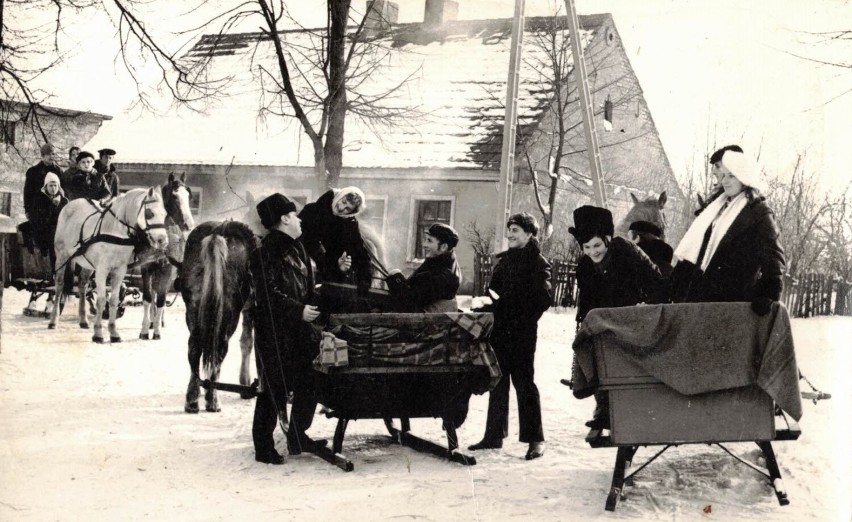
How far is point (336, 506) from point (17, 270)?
12.6 feet

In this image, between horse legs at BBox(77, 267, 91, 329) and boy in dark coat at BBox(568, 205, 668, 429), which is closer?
boy in dark coat at BBox(568, 205, 668, 429)

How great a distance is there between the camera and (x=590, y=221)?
5023 mm

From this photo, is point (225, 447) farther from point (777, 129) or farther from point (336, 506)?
point (777, 129)

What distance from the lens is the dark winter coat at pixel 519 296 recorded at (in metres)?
5.45

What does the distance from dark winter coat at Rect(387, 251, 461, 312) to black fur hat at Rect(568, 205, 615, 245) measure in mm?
838

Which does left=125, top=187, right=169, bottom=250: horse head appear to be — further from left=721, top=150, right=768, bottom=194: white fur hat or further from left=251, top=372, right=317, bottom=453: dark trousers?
left=721, top=150, right=768, bottom=194: white fur hat

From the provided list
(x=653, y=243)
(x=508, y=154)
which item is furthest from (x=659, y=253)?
(x=508, y=154)

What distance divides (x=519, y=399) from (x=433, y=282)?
3.02ft

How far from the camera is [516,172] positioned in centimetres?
700

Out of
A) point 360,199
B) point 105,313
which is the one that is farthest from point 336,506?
point 105,313

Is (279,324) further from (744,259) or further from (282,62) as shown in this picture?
(744,259)

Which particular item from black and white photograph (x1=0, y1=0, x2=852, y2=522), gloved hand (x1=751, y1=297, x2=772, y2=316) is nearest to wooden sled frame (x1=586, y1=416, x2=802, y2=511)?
black and white photograph (x1=0, y1=0, x2=852, y2=522)

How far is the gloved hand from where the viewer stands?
13.7ft

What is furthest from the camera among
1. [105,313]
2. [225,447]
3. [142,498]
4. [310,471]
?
[105,313]
